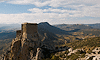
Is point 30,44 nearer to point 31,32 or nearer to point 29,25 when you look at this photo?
point 31,32

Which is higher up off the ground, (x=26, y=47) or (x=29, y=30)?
(x=29, y=30)

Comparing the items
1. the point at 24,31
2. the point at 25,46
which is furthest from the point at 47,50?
the point at 24,31

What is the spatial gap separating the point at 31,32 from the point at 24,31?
3837 mm

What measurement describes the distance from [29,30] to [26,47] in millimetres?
9364

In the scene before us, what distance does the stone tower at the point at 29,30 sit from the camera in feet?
156

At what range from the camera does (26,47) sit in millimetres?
47844

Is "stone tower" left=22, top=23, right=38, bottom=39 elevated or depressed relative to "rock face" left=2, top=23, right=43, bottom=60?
elevated

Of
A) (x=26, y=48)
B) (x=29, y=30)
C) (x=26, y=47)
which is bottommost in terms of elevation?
(x=26, y=48)

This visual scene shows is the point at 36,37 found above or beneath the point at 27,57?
above

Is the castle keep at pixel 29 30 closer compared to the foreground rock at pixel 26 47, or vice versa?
the foreground rock at pixel 26 47

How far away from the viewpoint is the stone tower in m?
47.6

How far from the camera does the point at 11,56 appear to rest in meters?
46.6

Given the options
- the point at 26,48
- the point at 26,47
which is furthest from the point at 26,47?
the point at 26,48

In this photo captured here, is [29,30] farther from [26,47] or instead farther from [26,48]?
[26,48]
